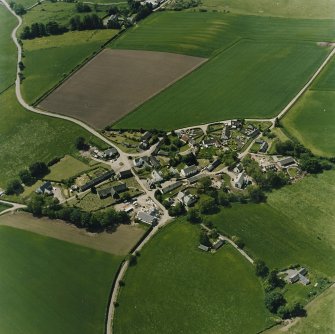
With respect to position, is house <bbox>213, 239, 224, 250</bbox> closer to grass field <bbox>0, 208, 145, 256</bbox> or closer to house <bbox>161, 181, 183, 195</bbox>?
grass field <bbox>0, 208, 145, 256</bbox>

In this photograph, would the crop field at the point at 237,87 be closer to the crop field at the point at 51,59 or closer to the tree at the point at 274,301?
the crop field at the point at 51,59

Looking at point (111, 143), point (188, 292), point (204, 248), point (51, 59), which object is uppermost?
point (51, 59)

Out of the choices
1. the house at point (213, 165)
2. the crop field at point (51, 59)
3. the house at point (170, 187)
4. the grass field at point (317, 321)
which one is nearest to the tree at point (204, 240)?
the house at point (170, 187)

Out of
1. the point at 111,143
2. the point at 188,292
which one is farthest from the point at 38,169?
the point at 188,292

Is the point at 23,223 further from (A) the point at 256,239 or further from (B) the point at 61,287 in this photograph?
(A) the point at 256,239

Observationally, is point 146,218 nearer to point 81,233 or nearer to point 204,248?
point 81,233
